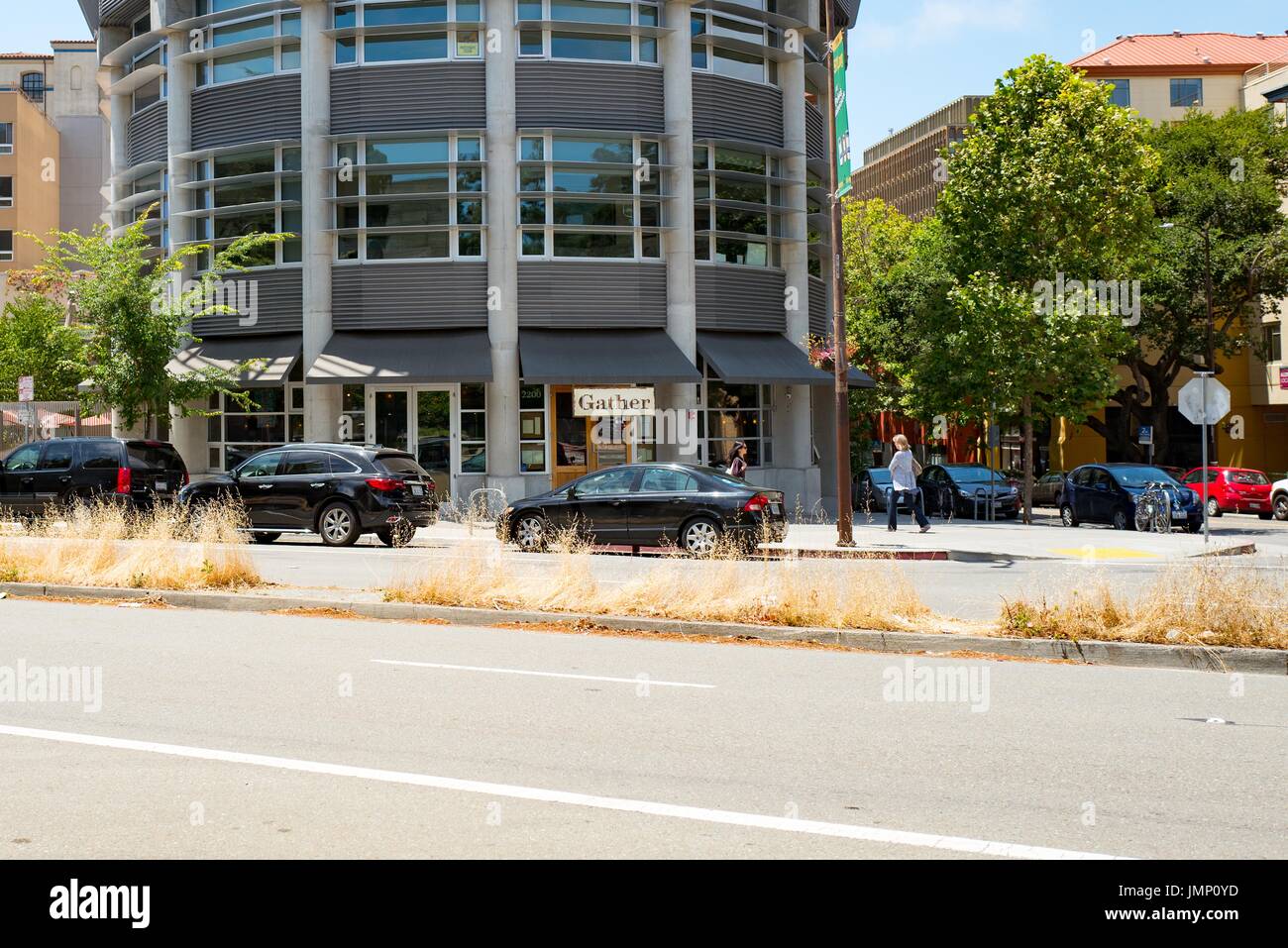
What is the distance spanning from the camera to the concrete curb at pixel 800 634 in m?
9.94

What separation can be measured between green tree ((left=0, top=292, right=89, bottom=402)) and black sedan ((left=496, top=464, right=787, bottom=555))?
3767 centimetres

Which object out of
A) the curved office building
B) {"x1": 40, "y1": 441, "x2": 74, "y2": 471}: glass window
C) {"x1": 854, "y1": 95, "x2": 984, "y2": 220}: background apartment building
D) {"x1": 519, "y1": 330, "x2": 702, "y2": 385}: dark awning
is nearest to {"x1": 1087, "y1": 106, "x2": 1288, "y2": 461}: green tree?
the curved office building

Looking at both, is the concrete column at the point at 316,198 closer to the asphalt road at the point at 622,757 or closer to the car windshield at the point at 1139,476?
the car windshield at the point at 1139,476

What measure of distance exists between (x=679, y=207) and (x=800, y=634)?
2147 cm

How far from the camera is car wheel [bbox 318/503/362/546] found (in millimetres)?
22266

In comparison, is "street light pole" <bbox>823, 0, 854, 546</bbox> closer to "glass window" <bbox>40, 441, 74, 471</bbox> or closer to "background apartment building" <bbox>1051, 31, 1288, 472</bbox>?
"glass window" <bbox>40, 441, 74, 471</bbox>

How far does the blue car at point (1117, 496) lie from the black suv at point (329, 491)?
16638mm

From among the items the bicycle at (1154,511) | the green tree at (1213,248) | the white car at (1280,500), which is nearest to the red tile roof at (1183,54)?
the green tree at (1213,248)

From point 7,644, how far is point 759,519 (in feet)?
39.0

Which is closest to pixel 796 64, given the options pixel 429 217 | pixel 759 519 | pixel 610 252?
pixel 610 252

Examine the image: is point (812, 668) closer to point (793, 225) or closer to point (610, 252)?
point (610, 252)

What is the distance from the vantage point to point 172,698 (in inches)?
327

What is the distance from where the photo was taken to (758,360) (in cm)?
3147
